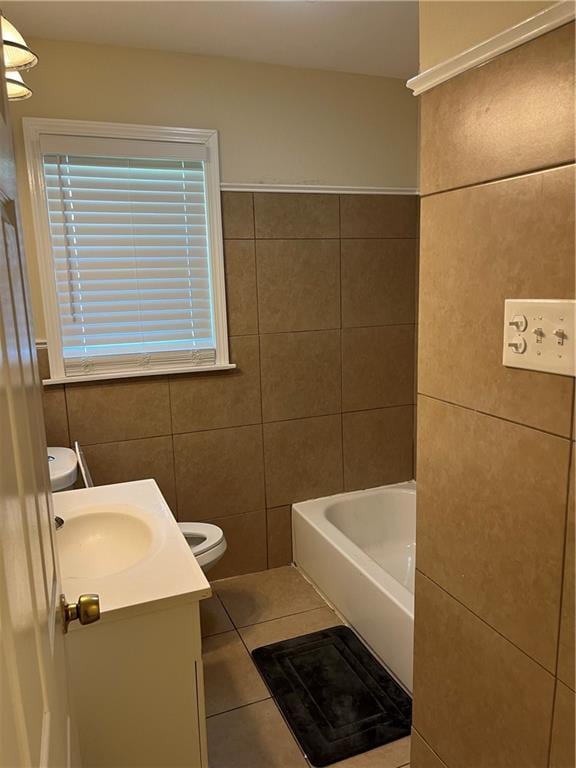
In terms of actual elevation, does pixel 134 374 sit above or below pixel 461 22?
below

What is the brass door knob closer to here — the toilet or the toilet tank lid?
the toilet tank lid

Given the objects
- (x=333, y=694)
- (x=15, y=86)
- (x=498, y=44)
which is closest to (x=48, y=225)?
(x=15, y=86)

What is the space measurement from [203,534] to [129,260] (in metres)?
1.26

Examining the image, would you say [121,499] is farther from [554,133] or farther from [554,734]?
[554,133]

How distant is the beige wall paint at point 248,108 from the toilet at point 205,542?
108cm

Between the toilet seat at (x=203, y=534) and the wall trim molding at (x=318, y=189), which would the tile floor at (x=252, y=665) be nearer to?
the toilet seat at (x=203, y=534)

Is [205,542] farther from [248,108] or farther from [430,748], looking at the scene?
[248,108]

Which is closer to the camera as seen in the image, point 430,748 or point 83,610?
point 83,610

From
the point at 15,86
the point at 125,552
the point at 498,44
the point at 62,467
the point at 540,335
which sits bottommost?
the point at 125,552

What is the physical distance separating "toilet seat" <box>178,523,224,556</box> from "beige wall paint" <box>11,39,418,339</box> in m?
1.07

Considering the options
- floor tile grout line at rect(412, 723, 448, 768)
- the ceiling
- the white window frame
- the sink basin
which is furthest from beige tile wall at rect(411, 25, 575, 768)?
the white window frame

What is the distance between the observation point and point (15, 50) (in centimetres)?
135

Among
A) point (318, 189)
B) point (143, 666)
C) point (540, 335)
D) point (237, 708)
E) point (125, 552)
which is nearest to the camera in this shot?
point (540, 335)

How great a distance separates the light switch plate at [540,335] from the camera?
90cm
